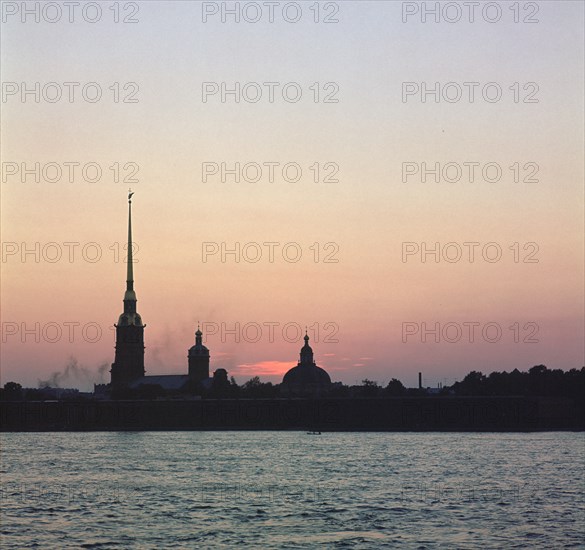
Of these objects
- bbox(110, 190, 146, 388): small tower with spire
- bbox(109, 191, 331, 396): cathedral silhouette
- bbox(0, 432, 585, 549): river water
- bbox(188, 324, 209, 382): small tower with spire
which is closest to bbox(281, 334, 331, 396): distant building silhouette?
bbox(109, 191, 331, 396): cathedral silhouette

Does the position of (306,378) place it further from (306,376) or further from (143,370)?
(143,370)

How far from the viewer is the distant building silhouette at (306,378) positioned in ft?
586

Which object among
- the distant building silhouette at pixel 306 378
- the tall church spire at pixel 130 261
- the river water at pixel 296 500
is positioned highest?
the tall church spire at pixel 130 261

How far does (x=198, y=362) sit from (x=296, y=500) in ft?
436

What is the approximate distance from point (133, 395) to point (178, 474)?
10294cm

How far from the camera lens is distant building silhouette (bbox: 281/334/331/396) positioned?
17850cm

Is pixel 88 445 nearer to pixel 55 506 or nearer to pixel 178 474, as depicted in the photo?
pixel 178 474

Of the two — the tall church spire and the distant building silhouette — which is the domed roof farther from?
the tall church spire

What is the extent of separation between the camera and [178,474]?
56031mm

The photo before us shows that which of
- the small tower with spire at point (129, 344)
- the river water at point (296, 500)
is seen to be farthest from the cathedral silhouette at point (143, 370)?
the river water at point (296, 500)

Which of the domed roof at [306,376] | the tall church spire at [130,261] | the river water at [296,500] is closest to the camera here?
the river water at [296,500]

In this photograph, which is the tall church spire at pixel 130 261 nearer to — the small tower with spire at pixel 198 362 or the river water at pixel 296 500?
the small tower with spire at pixel 198 362

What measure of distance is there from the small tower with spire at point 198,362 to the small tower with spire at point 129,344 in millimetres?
7793

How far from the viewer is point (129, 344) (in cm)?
16838
